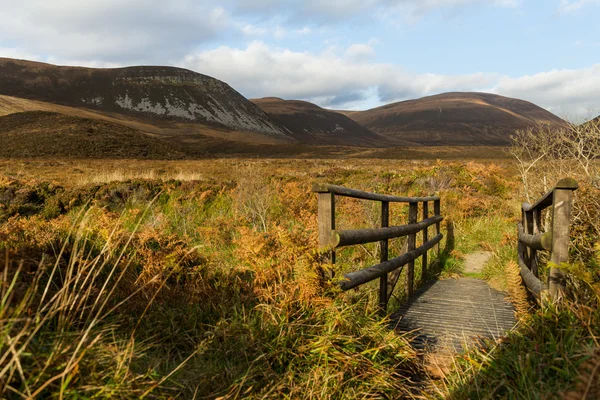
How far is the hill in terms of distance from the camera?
33812mm

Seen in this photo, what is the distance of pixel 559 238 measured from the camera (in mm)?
3109

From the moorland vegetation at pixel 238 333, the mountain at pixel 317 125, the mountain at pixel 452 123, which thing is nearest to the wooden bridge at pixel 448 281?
the moorland vegetation at pixel 238 333

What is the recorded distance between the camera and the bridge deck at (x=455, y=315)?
379 cm

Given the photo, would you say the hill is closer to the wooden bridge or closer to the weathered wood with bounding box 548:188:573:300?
the wooden bridge

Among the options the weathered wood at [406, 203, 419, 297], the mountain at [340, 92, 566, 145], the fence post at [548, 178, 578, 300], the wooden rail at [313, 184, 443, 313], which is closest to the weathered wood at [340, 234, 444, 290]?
the wooden rail at [313, 184, 443, 313]

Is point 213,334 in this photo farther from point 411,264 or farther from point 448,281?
point 448,281

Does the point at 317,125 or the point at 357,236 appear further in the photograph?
the point at 317,125

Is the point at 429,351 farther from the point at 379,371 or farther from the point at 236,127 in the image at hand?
the point at 236,127

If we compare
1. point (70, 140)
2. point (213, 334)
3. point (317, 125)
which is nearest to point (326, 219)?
point (213, 334)

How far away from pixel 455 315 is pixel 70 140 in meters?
38.6

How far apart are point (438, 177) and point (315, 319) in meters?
13.2

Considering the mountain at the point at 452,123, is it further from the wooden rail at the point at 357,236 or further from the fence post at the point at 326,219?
the fence post at the point at 326,219

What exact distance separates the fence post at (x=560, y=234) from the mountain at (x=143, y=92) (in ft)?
332

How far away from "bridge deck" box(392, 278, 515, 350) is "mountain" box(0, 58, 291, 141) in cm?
9928
